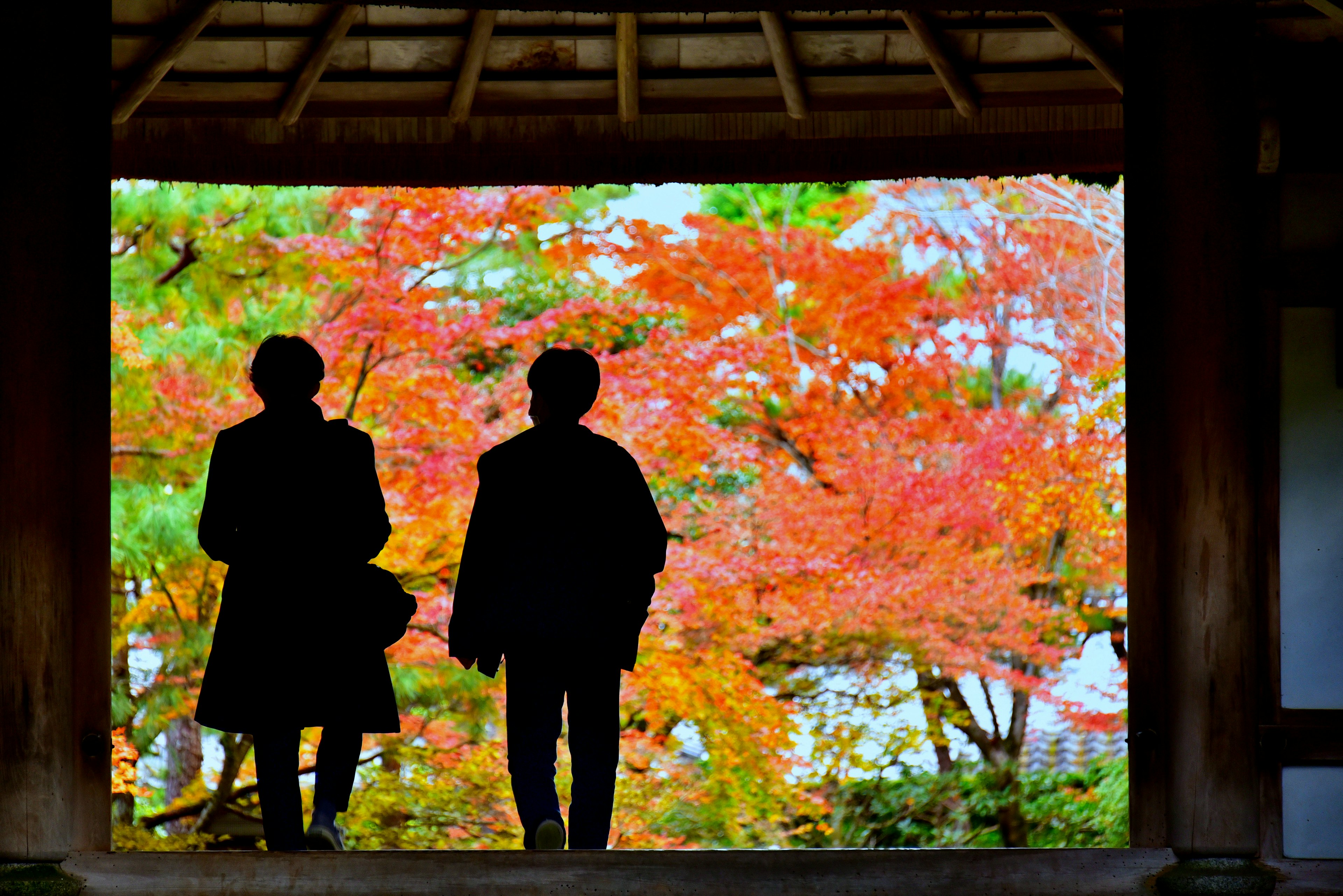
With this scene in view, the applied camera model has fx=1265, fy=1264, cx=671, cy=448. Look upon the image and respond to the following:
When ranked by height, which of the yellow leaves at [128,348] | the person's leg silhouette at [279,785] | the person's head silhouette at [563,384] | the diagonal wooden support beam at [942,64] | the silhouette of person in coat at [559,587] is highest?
the diagonal wooden support beam at [942,64]

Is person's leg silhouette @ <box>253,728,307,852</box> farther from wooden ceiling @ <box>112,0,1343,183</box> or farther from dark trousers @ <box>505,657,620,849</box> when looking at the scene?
wooden ceiling @ <box>112,0,1343,183</box>

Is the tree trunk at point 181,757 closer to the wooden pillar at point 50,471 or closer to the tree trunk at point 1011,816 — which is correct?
the tree trunk at point 1011,816

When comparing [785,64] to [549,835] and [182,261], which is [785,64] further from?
[182,261]

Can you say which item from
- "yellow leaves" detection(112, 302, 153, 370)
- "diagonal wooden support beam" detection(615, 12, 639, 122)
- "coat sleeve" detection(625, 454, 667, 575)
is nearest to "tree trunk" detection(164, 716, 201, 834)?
"yellow leaves" detection(112, 302, 153, 370)

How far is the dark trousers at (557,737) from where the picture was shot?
2.36m

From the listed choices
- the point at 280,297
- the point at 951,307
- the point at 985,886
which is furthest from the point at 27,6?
the point at 951,307

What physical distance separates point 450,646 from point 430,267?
189 inches

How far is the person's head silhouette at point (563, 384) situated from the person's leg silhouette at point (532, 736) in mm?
466

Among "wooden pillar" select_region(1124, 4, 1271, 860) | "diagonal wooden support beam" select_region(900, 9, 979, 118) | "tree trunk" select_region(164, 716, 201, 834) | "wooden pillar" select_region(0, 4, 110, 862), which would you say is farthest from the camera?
"tree trunk" select_region(164, 716, 201, 834)

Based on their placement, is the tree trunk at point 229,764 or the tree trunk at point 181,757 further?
the tree trunk at point 181,757

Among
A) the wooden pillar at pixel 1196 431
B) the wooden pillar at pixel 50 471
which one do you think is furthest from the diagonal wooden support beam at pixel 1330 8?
the wooden pillar at pixel 50 471

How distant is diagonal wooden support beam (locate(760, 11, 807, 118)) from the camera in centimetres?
322

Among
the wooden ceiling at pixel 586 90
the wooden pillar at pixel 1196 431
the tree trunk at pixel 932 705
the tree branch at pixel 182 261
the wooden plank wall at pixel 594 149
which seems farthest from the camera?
the tree trunk at pixel 932 705

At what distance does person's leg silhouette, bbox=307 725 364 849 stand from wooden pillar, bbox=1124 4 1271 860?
1398 millimetres
